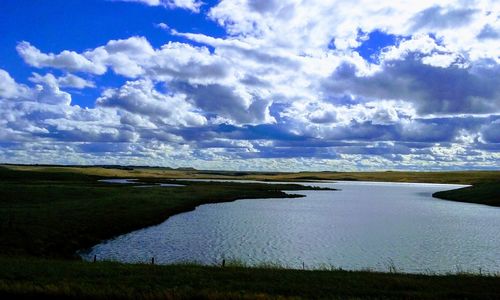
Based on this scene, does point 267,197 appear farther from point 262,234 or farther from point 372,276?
point 372,276

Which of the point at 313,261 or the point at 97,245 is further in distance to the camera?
the point at 97,245

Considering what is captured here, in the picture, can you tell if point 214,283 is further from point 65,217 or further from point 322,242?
point 65,217

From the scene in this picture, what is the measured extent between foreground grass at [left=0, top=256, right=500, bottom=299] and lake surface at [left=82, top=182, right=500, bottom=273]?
928cm

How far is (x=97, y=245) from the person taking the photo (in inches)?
1748

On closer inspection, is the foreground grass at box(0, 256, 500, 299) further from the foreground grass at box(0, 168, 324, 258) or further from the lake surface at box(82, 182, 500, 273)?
the foreground grass at box(0, 168, 324, 258)

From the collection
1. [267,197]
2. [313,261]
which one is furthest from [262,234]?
[267,197]

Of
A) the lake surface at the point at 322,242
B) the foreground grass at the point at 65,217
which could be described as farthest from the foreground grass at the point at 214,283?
the foreground grass at the point at 65,217

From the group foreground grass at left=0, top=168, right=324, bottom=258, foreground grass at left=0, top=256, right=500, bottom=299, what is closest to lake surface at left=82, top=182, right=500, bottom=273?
foreground grass at left=0, top=168, right=324, bottom=258

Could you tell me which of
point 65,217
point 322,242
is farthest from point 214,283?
point 65,217

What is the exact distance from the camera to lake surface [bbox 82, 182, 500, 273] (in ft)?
126

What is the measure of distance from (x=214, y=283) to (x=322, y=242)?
26653mm

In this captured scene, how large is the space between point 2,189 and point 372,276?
66.1 meters

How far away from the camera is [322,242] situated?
48.4 meters

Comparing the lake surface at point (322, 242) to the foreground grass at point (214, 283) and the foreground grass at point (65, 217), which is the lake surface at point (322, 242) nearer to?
the foreground grass at point (65, 217)
